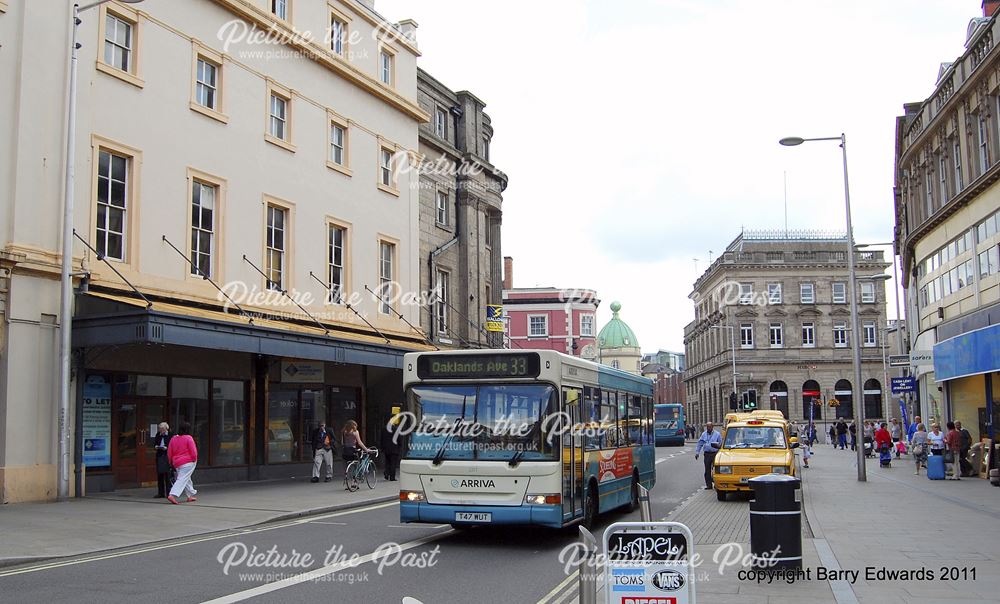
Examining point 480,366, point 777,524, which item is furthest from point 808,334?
point 777,524

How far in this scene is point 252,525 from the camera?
1636 centimetres

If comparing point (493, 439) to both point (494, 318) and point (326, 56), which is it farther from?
point (494, 318)

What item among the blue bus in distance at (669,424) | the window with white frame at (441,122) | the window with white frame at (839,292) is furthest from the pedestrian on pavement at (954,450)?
the window with white frame at (839,292)

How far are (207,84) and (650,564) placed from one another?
2144 centimetres

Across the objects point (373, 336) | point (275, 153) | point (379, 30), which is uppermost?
point (379, 30)

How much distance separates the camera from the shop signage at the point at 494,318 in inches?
1611

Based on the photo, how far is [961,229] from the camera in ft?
95.8

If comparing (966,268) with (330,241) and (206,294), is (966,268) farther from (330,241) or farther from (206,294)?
(206,294)

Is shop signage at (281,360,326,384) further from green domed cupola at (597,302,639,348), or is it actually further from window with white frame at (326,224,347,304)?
green domed cupola at (597,302,639,348)

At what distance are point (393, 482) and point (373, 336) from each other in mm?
6823

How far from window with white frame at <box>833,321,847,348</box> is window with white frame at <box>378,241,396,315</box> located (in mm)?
63698

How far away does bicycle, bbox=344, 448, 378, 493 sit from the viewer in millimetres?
23047

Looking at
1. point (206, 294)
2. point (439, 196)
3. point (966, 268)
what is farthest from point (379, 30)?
point (966, 268)

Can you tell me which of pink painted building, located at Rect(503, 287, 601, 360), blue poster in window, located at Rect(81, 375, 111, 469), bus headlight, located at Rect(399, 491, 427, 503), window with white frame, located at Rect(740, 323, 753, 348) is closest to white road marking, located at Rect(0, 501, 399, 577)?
bus headlight, located at Rect(399, 491, 427, 503)
